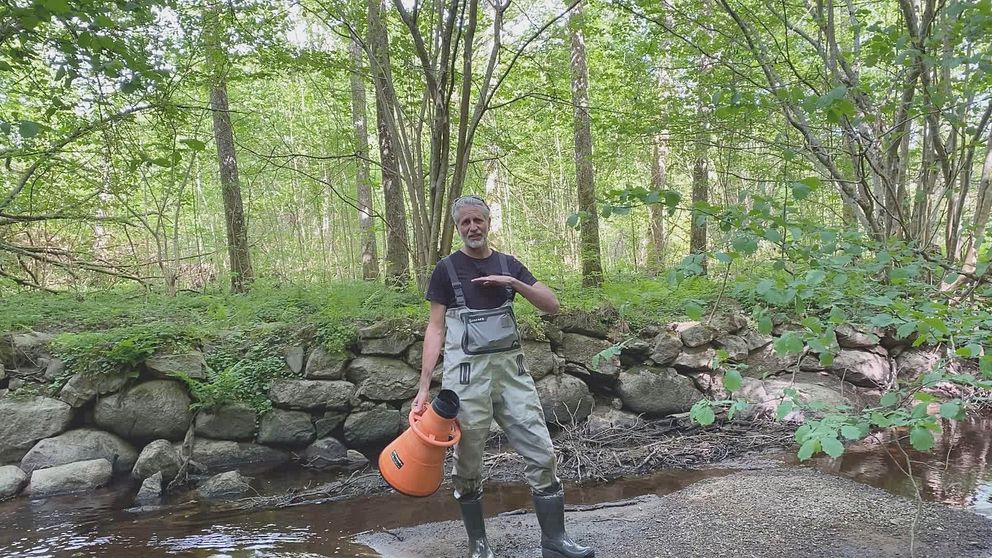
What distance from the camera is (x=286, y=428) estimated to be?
5848 millimetres

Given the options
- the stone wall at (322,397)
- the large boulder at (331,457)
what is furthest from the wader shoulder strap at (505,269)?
the large boulder at (331,457)

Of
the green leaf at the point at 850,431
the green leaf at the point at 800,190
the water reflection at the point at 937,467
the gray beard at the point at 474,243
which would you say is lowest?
the water reflection at the point at 937,467

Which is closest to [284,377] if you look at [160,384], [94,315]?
[160,384]

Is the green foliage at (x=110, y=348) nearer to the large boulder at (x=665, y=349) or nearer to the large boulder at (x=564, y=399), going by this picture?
the large boulder at (x=564, y=399)

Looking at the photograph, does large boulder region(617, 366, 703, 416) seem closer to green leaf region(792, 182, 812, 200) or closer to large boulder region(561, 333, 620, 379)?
large boulder region(561, 333, 620, 379)

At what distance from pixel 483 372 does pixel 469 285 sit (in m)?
0.48

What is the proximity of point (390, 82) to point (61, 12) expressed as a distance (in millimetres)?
3726

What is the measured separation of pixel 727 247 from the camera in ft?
9.12

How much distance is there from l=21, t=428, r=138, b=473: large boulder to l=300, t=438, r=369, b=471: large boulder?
5.29 ft

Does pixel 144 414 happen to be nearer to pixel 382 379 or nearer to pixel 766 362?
pixel 382 379

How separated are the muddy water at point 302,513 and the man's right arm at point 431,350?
1.21 m

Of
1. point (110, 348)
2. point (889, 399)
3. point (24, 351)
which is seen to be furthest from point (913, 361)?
point (24, 351)

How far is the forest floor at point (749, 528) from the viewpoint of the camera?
130 inches

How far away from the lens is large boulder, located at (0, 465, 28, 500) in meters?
4.89
